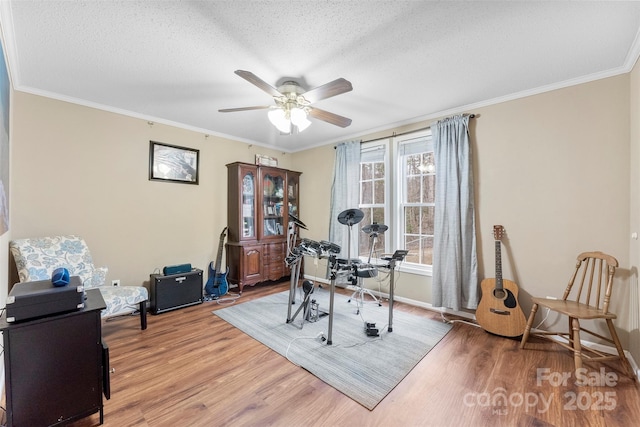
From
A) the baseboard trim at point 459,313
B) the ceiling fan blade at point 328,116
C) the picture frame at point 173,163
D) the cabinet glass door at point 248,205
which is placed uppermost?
the ceiling fan blade at point 328,116

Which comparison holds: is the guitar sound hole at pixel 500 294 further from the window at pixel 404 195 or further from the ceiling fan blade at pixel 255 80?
the ceiling fan blade at pixel 255 80

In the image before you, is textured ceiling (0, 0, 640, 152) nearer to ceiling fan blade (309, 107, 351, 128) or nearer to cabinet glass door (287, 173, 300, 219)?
ceiling fan blade (309, 107, 351, 128)

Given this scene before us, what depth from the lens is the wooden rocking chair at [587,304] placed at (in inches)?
78.8

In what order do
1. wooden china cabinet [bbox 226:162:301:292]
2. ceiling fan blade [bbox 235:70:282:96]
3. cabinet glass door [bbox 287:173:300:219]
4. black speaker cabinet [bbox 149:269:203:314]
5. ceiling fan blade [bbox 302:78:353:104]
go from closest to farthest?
ceiling fan blade [bbox 235:70:282:96]
ceiling fan blade [bbox 302:78:353:104]
black speaker cabinet [bbox 149:269:203:314]
wooden china cabinet [bbox 226:162:301:292]
cabinet glass door [bbox 287:173:300:219]

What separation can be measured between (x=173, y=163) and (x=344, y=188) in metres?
2.57

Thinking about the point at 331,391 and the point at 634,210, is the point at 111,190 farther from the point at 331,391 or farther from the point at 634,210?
the point at 634,210

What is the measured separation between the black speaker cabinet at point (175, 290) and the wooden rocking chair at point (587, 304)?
3717 mm

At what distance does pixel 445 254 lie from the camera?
3.11 metres

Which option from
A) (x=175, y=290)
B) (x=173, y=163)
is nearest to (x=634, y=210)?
(x=175, y=290)

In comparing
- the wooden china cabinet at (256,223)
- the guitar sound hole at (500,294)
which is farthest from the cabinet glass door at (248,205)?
the guitar sound hole at (500,294)

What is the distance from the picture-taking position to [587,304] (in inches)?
87.1

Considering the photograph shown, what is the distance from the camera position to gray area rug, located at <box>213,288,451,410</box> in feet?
6.35

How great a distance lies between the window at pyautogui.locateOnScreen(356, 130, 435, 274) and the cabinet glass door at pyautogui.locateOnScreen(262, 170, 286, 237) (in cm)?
149

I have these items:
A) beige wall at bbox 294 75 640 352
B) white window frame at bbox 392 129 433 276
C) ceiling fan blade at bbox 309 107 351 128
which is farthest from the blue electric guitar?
beige wall at bbox 294 75 640 352
